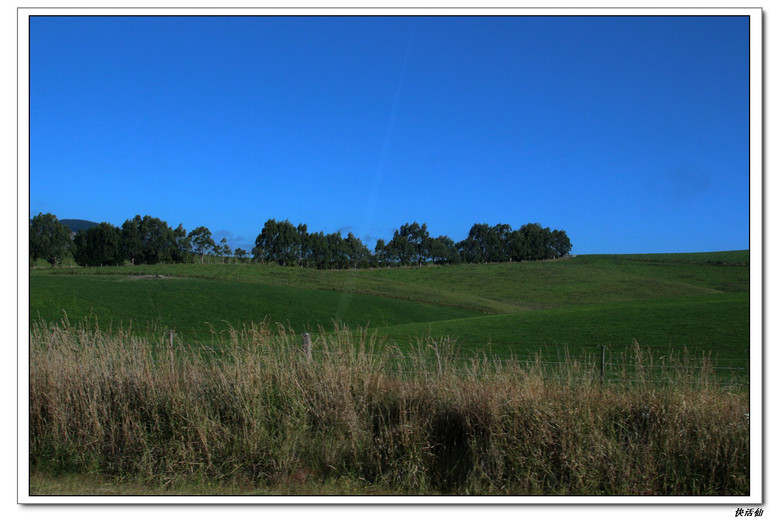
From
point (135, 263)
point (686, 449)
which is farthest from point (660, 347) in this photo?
point (135, 263)

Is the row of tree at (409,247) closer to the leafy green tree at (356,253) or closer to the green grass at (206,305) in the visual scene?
the leafy green tree at (356,253)

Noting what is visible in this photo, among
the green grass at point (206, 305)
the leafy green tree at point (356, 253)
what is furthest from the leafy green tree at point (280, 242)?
the green grass at point (206, 305)

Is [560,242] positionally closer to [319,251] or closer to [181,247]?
[319,251]

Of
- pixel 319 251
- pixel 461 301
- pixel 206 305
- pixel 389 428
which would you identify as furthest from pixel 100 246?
pixel 389 428

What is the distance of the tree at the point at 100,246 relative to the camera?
3130 inches

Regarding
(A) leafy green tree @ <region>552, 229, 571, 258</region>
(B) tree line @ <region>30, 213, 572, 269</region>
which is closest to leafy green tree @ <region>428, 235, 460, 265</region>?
(B) tree line @ <region>30, 213, 572, 269</region>

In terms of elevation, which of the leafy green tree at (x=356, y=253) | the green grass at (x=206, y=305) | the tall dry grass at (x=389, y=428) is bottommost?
the green grass at (x=206, y=305)

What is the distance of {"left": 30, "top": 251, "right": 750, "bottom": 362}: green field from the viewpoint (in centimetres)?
2486

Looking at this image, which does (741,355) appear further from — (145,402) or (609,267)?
(609,267)

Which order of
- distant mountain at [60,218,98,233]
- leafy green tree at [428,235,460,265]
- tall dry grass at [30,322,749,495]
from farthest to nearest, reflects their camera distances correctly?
1. leafy green tree at [428,235,460,265]
2. distant mountain at [60,218,98,233]
3. tall dry grass at [30,322,749,495]

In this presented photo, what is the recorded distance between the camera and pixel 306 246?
326ft

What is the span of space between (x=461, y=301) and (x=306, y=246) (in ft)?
135

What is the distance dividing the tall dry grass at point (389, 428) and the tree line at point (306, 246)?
72983mm

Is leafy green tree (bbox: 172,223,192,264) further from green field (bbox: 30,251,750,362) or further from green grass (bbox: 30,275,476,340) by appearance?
green grass (bbox: 30,275,476,340)
